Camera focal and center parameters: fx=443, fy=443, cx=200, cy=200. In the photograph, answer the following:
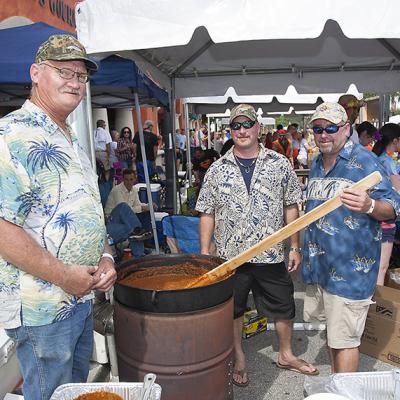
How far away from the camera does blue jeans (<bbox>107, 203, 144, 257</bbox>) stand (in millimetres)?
5008

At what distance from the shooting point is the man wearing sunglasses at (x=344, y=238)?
243cm

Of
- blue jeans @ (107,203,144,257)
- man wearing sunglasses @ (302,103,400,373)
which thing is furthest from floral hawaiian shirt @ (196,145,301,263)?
blue jeans @ (107,203,144,257)

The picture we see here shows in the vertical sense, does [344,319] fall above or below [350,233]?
below

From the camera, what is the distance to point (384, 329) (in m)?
3.38

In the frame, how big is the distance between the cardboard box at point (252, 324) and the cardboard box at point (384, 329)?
82 cm

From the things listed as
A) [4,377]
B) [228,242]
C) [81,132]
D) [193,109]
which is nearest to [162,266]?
[228,242]

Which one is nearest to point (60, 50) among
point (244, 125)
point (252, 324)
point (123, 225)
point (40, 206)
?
point (40, 206)

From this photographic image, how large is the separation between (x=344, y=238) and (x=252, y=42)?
3342mm

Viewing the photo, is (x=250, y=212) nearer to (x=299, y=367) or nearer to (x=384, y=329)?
(x=299, y=367)

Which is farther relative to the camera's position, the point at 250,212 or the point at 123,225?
the point at 123,225

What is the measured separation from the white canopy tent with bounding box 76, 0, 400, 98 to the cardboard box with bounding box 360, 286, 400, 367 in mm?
1905

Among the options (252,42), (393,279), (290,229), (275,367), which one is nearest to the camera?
(290,229)

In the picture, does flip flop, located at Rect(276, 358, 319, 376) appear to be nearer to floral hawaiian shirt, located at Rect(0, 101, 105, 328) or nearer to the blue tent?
floral hawaiian shirt, located at Rect(0, 101, 105, 328)

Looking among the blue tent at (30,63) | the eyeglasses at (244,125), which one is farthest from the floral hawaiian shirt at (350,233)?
the blue tent at (30,63)
